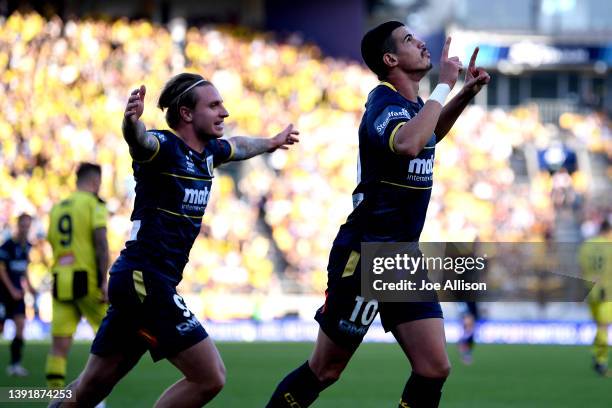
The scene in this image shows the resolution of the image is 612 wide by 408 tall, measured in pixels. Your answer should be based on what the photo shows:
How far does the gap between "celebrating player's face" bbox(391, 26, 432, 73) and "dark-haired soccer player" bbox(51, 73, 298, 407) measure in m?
1.12

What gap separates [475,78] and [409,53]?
1.67ft

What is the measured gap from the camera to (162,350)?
6.61 meters

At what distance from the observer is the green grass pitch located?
39.4ft

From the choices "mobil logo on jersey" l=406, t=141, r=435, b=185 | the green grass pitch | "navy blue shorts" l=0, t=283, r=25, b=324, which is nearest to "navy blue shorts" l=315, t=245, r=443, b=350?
"mobil logo on jersey" l=406, t=141, r=435, b=185

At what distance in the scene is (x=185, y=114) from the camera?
7004 millimetres

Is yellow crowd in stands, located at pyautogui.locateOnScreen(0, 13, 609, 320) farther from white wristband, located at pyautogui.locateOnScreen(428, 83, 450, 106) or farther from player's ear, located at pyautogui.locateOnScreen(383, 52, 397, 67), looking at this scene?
white wristband, located at pyautogui.locateOnScreen(428, 83, 450, 106)

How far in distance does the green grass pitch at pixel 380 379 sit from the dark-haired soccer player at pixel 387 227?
174 inches

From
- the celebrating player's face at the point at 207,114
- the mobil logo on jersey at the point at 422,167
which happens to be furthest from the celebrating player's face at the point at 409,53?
the celebrating player's face at the point at 207,114

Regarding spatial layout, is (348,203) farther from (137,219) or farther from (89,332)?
(137,219)

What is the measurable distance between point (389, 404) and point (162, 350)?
17.3ft

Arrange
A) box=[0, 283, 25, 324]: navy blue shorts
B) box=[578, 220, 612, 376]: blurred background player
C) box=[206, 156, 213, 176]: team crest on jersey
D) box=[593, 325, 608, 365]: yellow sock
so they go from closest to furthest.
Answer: box=[206, 156, 213, 176]: team crest on jersey, box=[0, 283, 25, 324]: navy blue shorts, box=[593, 325, 608, 365]: yellow sock, box=[578, 220, 612, 376]: blurred background player

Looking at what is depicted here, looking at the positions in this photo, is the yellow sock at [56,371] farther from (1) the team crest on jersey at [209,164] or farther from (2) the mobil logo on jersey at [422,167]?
(2) the mobil logo on jersey at [422,167]

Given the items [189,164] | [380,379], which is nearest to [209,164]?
[189,164]

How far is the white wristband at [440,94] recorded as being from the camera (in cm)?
648
